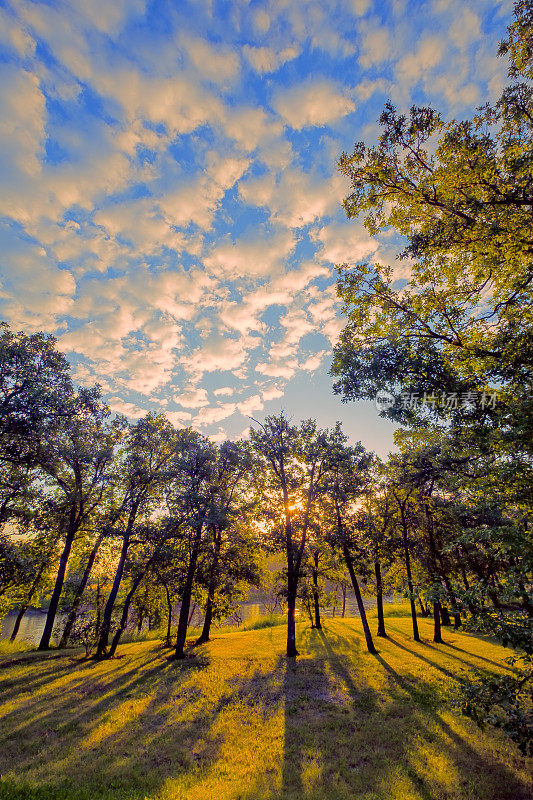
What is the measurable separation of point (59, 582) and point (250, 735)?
67.3 ft

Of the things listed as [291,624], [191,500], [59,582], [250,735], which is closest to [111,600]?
[59,582]

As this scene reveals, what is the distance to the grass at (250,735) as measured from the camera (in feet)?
25.9

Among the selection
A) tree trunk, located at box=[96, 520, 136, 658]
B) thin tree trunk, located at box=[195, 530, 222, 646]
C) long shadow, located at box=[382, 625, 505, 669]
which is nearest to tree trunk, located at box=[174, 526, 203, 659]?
thin tree trunk, located at box=[195, 530, 222, 646]

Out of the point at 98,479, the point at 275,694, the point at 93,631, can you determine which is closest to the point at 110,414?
the point at 98,479

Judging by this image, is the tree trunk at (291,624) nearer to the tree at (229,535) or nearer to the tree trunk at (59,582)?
the tree at (229,535)

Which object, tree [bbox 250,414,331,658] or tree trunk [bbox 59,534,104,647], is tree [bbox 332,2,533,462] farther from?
tree trunk [bbox 59,534,104,647]

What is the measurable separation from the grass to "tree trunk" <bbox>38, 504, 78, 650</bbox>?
4828mm

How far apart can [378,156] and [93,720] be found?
2171 cm

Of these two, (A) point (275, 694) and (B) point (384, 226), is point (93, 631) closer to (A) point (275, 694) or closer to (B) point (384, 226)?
(A) point (275, 694)

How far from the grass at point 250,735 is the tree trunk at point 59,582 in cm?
483

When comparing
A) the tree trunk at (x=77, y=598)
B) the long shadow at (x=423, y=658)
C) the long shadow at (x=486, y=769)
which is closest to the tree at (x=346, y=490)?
the long shadow at (x=423, y=658)

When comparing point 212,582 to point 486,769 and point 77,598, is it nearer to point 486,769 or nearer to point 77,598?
point 77,598

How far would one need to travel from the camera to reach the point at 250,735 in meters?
10.8

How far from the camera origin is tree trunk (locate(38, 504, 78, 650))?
79.0 ft
